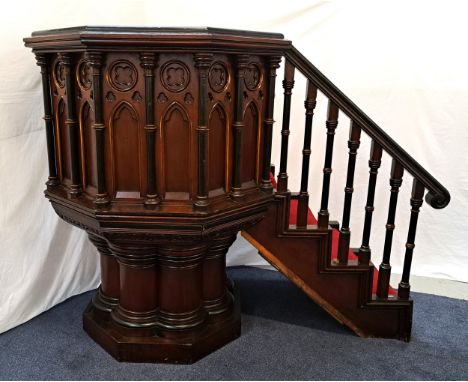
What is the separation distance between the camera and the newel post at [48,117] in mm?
2197

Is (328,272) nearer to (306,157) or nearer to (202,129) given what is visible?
(306,157)

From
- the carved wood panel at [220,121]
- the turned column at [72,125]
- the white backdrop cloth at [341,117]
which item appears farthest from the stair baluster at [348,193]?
the turned column at [72,125]

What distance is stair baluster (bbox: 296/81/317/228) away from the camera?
2322 mm

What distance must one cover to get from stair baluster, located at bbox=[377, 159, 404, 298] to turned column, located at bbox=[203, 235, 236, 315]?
2.63 feet

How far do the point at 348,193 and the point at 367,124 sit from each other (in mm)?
365

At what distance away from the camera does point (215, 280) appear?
2.55 metres

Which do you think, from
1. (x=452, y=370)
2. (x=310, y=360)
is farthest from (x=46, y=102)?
(x=452, y=370)

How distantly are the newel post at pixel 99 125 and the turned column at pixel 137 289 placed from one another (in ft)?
1.14

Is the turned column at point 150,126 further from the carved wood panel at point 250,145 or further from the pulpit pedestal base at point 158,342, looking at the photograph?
the pulpit pedestal base at point 158,342

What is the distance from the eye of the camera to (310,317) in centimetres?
283

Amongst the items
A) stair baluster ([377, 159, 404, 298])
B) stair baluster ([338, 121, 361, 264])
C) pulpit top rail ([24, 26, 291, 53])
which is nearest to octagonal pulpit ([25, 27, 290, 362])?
pulpit top rail ([24, 26, 291, 53])

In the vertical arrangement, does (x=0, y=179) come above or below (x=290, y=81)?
below

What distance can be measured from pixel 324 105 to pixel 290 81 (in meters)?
1.07

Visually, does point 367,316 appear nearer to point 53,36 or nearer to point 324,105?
point 324,105
